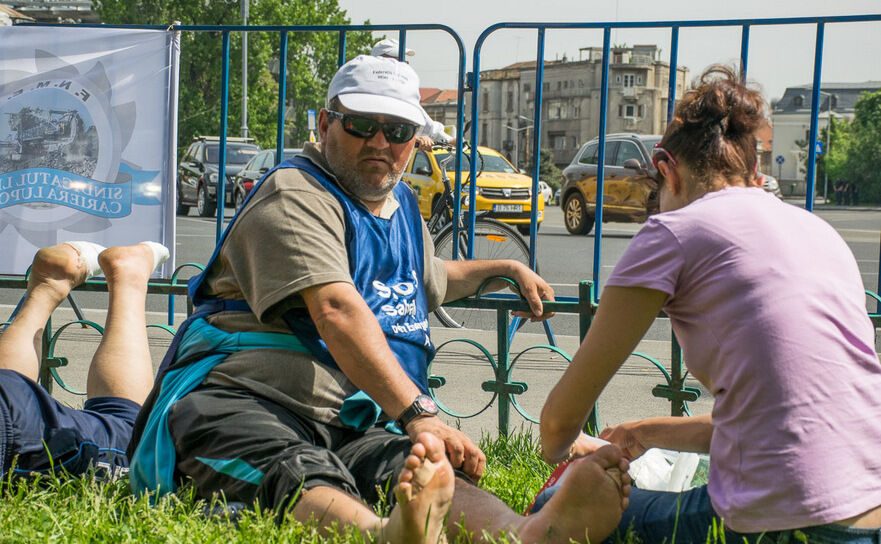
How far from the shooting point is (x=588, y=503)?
2.18 m

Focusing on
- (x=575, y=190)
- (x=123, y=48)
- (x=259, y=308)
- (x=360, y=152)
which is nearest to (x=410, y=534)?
(x=259, y=308)

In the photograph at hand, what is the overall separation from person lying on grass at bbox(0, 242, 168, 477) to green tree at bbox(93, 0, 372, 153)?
1358 inches

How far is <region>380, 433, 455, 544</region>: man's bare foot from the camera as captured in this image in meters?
2.11

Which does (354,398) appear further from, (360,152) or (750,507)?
(750,507)

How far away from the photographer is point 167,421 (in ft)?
9.08

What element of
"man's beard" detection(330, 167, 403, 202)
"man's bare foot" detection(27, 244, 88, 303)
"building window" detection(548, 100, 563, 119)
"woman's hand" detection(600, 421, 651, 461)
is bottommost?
"woman's hand" detection(600, 421, 651, 461)

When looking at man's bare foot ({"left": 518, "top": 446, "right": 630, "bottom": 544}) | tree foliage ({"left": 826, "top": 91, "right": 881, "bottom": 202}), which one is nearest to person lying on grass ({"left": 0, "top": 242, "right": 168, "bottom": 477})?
man's bare foot ({"left": 518, "top": 446, "right": 630, "bottom": 544})

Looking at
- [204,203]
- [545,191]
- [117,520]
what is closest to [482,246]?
[117,520]

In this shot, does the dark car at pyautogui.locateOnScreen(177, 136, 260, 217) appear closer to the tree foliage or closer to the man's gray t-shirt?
the man's gray t-shirt

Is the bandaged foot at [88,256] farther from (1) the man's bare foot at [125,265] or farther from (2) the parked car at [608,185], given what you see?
(2) the parked car at [608,185]

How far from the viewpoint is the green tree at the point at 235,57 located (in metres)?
38.4

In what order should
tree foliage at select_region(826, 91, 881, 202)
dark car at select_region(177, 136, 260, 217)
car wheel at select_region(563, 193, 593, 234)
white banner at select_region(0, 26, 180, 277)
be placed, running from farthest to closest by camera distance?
tree foliage at select_region(826, 91, 881, 202), dark car at select_region(177, 136, 260, 217), car wheel at select_region(563, 193, 593, 234), white banner at select_region(0, 26, 180, 277)

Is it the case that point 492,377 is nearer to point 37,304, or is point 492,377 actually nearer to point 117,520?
point 37,304

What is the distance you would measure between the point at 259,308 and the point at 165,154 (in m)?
2.15
